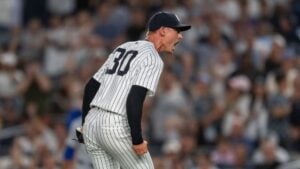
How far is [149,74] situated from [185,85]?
7.93 metres

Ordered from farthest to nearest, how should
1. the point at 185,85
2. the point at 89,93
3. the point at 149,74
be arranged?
the point at 185,85, the point at 89,93, the point at 149,74

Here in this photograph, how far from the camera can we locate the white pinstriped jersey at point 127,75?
9.36 metres

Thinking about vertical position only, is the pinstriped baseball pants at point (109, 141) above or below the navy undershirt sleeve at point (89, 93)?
below

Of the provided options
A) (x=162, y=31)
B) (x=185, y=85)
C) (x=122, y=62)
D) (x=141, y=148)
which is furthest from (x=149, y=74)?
(x=185, y=85)

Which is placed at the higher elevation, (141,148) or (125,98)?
(125,98)

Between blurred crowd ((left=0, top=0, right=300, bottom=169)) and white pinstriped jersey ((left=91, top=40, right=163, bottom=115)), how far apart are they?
4.47 metres

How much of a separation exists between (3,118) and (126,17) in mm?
2915

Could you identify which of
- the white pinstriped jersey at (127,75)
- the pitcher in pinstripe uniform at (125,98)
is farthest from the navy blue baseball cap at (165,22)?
the white pinstriped jersey at (127,75)

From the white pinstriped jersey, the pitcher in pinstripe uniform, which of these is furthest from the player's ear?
the white pinstriped jersey

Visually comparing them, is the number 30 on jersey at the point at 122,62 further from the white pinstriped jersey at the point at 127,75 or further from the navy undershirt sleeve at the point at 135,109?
the navy undershirt sleeve at the point at 135,109

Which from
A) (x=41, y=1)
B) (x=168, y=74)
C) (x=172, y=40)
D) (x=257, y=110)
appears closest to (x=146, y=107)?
(x=168, y=74)

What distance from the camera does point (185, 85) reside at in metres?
17.3

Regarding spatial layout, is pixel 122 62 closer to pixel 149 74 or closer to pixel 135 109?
pixel 149 74

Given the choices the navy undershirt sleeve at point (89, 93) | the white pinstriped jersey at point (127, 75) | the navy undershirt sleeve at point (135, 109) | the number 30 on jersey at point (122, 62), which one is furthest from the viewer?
the navy undershirt sleeve at point (89, 93)
